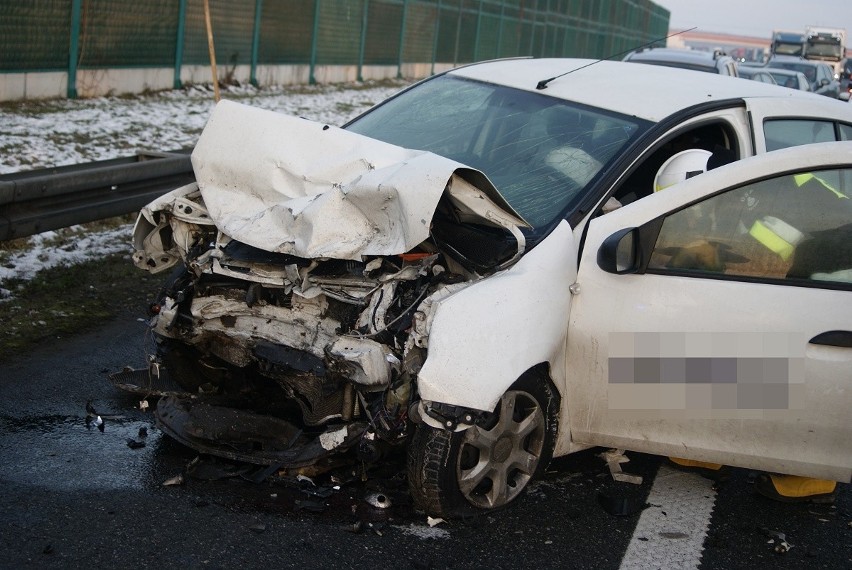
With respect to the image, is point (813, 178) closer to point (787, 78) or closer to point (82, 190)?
point (82, 190)

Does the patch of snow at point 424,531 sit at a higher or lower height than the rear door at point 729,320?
lower

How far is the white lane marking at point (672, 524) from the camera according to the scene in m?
4.14

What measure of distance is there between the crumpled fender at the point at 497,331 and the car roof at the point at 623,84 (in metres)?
1.23

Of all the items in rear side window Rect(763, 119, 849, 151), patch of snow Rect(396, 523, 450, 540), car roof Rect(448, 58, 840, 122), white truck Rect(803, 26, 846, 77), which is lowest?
patch of snow Rect(396, 523, 450, 540)

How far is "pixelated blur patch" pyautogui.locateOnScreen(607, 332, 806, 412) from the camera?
4289 millimetres

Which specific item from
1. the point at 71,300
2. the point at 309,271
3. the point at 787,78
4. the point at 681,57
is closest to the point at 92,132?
the point at 71,300

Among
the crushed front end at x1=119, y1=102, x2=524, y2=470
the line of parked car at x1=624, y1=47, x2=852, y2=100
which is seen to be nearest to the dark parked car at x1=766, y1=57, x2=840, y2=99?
the line of parked car at x1=624, y1=47, x2=852, y2=100

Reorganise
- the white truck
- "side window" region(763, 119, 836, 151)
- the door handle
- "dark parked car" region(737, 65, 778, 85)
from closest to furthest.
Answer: the door handle < "side window" region(763, 119, 836, 151) < "dark parked car" region(737, 65, 778, 85) < the white truck

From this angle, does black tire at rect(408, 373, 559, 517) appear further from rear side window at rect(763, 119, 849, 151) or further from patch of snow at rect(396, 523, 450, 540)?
rear side window at rect(763, 119, 849, 151)

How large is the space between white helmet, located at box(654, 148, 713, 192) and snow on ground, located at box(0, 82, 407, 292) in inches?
163

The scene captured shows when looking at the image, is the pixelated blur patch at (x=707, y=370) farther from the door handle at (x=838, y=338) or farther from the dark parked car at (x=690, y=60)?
the dark parked car at (x=690, y=60)

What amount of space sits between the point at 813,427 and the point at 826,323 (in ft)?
1.40

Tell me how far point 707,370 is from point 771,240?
0.61m

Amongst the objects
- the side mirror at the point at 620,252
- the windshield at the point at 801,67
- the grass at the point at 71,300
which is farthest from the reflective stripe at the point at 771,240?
the windshield at the point at 801,67
